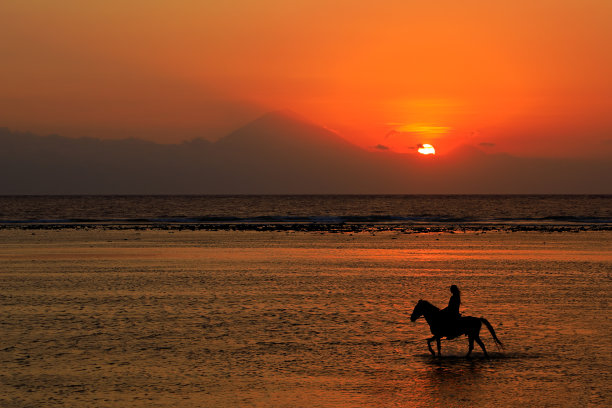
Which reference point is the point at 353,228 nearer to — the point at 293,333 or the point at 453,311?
the point at 293,333

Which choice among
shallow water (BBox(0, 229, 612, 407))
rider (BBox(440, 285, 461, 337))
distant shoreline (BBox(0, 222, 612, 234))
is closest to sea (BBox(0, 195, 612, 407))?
shallow water (BBox(0, 229, 612, 407))

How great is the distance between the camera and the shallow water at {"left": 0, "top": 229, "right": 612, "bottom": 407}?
519 inches

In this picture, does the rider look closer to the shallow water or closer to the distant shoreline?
the shallow water

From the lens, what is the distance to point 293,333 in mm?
18453

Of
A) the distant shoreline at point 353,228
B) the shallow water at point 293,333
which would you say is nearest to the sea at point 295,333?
the shallow water at point 293,333

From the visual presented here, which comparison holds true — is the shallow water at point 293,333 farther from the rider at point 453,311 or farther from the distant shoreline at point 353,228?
the distant shoreline at point 353,228

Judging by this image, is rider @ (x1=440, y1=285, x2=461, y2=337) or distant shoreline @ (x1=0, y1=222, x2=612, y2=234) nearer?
rider @ (x1=440, y1=285, x2=461, y2=337)

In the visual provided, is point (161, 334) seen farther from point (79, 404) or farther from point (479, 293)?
point (479, 293)

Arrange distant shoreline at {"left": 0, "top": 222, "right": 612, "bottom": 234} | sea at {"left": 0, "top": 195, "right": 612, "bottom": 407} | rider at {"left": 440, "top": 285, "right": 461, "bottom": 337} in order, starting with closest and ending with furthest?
sea at {"left": 0, "top": 195, "right": 612, "bottom": 407} → rider at {"left": 440, "top": 285, "right": 461, "bottom": 337} → distant shoreline at {"left": 0, "top": 222, "right": 612, "bottom": 234}

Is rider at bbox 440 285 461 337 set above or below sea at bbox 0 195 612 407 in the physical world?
above

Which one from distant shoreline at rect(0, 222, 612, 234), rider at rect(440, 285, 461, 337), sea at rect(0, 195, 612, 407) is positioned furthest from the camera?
distant shoreline at rect(0, 222, 612, 234)

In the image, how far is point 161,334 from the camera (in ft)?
60.3

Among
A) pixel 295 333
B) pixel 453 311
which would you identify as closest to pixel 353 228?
pixel 295 333

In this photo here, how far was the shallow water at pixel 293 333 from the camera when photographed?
13188 millimetres
